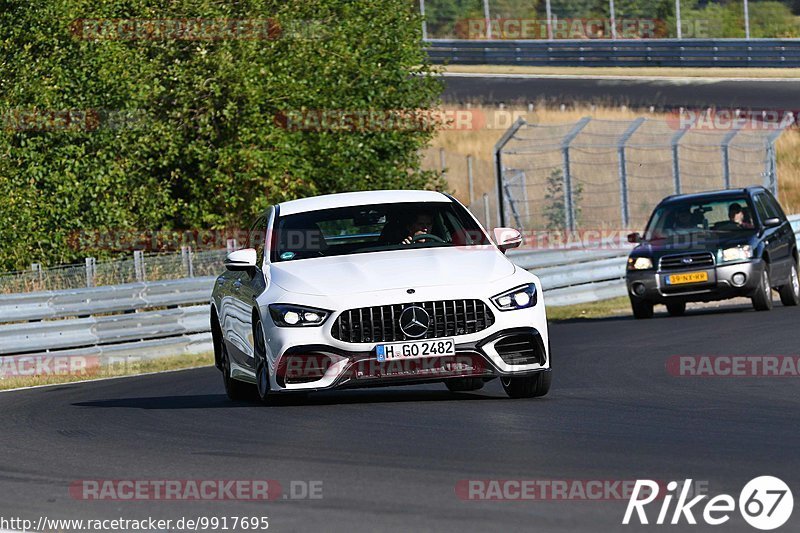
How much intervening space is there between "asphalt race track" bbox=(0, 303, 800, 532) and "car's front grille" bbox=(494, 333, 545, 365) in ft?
1.02

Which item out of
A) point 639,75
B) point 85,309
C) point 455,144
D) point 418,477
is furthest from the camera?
point 639,75

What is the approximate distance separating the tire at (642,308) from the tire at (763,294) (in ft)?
4.67

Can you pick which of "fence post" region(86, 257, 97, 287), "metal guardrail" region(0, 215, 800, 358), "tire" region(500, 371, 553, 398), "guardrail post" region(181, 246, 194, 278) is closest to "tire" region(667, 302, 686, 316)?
"metal guardrail" region(0, 215, 800, 358)

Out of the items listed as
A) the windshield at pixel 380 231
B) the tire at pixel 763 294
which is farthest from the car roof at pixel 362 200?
the tire at pixel 763 294

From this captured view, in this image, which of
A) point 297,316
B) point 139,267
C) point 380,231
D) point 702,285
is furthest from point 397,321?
point 139,267

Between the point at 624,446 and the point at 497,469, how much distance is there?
0.93 m

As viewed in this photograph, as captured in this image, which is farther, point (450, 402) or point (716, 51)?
point (716, 51)

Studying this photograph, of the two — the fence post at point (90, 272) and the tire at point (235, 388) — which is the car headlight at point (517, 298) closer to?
the tire at point (235, 388)

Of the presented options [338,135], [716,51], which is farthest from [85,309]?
[716,51]

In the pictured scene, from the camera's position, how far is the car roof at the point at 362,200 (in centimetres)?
1180

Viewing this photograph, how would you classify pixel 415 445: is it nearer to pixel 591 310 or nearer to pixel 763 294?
pixel 763 294

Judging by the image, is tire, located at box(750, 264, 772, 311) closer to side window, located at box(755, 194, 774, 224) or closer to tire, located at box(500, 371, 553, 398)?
side window, located at box(755, 194, 774, 224)

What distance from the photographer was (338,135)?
29.6m

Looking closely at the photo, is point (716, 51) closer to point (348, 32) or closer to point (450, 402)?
point (348, 32)
